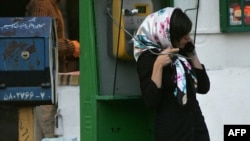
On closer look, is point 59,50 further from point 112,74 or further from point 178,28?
point 178,28

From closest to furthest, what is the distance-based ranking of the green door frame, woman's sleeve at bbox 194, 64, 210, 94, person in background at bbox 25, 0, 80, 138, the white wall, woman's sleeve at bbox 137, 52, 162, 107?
woman's sleeve at bbox 137, 52, 162, 107 < woman's sleeve at bbox 194, 64, 210, 94 < the green door frame < the white wall < person in background at bbox 25, 0, 80, 138

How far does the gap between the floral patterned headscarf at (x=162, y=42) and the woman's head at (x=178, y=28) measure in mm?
24

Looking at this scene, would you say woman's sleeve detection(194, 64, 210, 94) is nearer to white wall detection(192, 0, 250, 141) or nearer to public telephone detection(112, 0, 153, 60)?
Result: public telephone detection(112, 0, 153, 60)

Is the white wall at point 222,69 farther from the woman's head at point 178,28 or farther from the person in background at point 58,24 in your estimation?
the woman's head at point 178,28

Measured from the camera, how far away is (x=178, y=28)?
13.7 ft

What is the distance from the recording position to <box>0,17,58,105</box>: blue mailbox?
492 cm

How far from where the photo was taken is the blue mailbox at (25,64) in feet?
16.1

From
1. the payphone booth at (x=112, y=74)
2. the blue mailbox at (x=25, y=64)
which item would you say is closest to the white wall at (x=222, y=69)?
the payphone booth at (x=112, y=74)

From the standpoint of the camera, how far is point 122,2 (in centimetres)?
458

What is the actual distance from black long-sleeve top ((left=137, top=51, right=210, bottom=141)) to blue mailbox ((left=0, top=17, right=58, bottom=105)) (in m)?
0.95

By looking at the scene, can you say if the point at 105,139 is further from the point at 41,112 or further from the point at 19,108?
the point at 41,112

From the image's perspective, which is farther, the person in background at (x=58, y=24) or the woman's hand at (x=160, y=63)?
the person in background at (x=58, y=24)

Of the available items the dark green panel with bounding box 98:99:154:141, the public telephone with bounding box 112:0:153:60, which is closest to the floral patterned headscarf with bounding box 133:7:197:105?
the public telephone with bounding box 112:0:153:60

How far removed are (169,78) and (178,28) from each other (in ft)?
0.94
